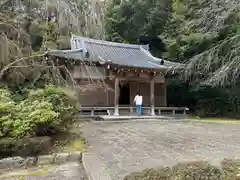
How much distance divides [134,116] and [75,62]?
15.9ft

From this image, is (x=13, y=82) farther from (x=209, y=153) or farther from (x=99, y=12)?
(x=209, y=153)

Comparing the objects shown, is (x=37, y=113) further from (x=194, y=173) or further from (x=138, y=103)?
(x=138, y=103)

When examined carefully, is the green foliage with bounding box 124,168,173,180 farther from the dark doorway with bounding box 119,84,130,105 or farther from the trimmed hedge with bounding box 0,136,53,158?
the dark doorway with bounding box 119,84,130,105

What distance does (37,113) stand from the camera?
5.40 m

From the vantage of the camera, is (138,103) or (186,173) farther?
(138,103)

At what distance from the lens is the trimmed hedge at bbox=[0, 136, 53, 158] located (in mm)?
4847

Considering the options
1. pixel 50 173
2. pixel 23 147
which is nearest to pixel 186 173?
pixel 50 173

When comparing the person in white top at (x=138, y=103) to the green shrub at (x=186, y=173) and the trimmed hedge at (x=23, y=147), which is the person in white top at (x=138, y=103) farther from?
the green shrub at (x=186, y=173)

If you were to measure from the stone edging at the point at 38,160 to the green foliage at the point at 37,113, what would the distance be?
507 millimetres

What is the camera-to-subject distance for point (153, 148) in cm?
602

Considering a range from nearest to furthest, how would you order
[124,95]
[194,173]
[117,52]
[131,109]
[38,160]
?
[194,173] → [38,160] → [131,109] → [124,95] → [117,52]

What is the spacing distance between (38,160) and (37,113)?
3.48 ft

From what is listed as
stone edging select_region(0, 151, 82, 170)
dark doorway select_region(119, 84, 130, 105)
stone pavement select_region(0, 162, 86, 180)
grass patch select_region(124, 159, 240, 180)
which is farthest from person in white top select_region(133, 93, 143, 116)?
grass patch select_region(124, 159, 240, 180)

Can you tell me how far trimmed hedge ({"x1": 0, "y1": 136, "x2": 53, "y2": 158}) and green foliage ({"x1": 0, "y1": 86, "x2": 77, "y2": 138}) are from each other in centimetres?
15
